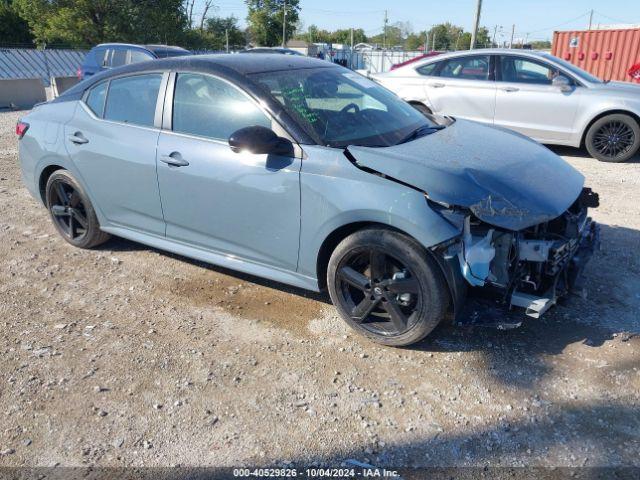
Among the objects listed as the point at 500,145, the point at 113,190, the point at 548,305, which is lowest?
the point at 548,305

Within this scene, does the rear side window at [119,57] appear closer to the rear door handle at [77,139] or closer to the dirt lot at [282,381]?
the rear door handle at [77,139]

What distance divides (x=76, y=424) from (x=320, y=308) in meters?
1.69

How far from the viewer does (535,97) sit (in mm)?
7758

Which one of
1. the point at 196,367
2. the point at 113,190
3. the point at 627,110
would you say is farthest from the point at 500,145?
the point at 627,110

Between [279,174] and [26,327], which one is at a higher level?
[279,174]

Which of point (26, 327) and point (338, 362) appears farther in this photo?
point (26, 327)

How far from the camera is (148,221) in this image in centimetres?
411

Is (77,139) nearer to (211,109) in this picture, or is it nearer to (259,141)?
(211,109)

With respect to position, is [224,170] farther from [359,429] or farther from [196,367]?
[359,429]

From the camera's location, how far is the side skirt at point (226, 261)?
3494mm

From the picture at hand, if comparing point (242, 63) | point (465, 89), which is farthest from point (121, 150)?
point (465, 89)

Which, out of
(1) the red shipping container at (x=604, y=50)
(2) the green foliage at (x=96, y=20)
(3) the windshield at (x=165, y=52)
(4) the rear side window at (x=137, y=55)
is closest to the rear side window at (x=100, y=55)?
(4) the rear side window at (x=137, y=55)

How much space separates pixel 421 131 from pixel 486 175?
34.5 inches

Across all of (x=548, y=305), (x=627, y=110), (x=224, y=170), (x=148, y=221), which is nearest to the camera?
(x=548, y=305)
